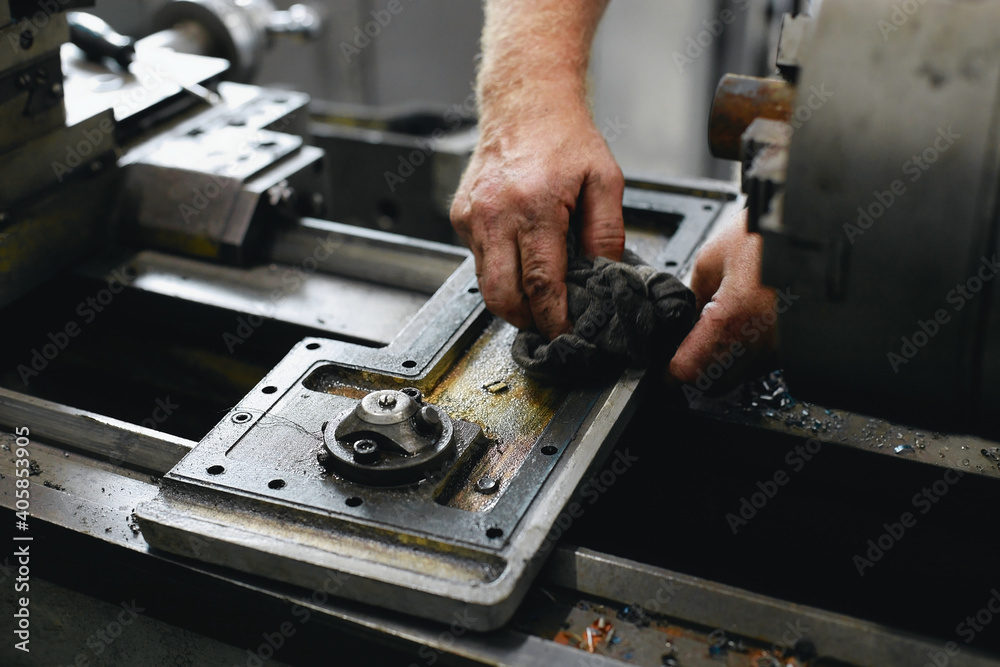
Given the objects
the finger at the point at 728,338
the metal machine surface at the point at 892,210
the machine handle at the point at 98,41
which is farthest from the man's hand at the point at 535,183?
the machine handle at the point at 98,41

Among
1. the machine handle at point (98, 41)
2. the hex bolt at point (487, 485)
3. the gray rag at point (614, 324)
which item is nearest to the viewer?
the hex bolt at point (487, 485)

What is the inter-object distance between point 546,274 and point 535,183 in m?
0.14

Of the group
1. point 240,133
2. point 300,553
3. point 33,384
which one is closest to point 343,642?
point 300,553

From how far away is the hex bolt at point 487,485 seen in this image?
108 centimetres

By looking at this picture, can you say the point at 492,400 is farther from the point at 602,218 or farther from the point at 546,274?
the point at 602,218

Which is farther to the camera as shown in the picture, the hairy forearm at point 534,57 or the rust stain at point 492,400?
the hairy forearm at point 534,57

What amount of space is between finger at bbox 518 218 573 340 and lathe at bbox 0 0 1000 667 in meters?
0.08

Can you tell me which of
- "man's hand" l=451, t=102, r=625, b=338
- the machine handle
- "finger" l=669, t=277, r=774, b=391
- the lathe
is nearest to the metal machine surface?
the lathe

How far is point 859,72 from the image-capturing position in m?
0.77

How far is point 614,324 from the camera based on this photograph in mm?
1194

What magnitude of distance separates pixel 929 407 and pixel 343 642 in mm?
595

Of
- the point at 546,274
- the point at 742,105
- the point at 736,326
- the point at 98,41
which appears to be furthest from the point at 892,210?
the point at 98,41

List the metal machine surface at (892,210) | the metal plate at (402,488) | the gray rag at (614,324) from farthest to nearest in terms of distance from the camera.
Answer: the gray rag at (614,324), the metal plate at (402,488), the metal machine surface at (892,210)

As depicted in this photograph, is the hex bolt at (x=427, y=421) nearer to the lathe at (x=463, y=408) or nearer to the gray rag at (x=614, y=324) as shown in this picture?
the lathe at (x=463, y=408)
